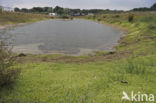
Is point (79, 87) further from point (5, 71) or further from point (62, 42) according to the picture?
point (62, 42)

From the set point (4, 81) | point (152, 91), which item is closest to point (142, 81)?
point (152, 91)

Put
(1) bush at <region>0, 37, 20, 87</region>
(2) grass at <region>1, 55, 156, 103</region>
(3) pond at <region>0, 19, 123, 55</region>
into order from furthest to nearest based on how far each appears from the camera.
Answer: (3) pond at <region>0, 19, 123, 55</region> → (1) bush at <region>0, 37, 20, 87</region> → (2) grass at <region>1, 55, 156, 103</region>

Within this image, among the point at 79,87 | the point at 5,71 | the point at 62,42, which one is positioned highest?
the point at 5,71

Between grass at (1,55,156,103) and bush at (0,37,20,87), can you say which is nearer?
grass at (1,55,156,103)

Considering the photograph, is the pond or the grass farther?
the pond

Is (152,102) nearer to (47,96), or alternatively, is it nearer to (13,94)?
(47,96)

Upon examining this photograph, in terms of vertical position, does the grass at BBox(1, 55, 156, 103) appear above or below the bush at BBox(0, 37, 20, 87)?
below

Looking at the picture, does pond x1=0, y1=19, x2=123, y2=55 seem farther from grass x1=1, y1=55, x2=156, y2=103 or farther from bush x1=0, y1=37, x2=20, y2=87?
grass x1=1, y1=55, x2=156, y2=103

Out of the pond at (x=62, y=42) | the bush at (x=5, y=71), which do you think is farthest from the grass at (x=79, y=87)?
the pond at (x=62, y=42)

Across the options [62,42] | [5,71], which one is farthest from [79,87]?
[62,42]

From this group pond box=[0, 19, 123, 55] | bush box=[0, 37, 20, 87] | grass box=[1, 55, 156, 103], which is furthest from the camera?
pond box=[0, 19, 123, 55]

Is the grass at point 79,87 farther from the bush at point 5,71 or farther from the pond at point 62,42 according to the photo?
the pond at point 62,42

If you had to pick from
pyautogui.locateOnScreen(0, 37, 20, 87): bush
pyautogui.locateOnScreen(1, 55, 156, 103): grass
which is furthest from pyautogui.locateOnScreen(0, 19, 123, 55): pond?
pyautogui.locateOnScreen(1, 55, 156, 103): grass

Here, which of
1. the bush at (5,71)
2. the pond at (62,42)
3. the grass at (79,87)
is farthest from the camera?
the pond at (62,42)
